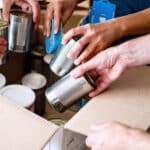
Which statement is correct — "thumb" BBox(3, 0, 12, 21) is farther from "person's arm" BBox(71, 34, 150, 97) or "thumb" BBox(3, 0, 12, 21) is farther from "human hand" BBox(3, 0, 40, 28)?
"person's arm" BBox(71, 34, 150, 97)

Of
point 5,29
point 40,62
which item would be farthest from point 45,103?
point 5,29

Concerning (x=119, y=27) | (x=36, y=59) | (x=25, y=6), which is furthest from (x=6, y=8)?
(x=119, y=27)

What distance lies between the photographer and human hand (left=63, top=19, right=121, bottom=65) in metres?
0.64

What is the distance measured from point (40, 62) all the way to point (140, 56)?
327 millimetres

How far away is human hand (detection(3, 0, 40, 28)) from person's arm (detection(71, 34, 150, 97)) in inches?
8.3

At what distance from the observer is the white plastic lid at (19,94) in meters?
0.71

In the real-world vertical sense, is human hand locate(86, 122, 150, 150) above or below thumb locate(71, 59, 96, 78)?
below

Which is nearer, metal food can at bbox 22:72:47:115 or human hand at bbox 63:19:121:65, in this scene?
human hand at bbox 63:19:121:65

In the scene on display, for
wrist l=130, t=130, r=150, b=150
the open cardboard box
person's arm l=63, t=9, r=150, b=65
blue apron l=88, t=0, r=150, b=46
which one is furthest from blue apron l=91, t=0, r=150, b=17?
wrist l=130, t=130, r=150, b=150

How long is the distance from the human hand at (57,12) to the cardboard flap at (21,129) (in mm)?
249

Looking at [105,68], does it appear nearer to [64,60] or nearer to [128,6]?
[64,60]

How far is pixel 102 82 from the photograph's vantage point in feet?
2.18

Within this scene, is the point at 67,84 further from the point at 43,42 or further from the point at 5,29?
the point at 43,42

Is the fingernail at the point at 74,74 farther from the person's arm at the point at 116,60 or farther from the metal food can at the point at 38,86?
the metal food can at the point at 38,86
